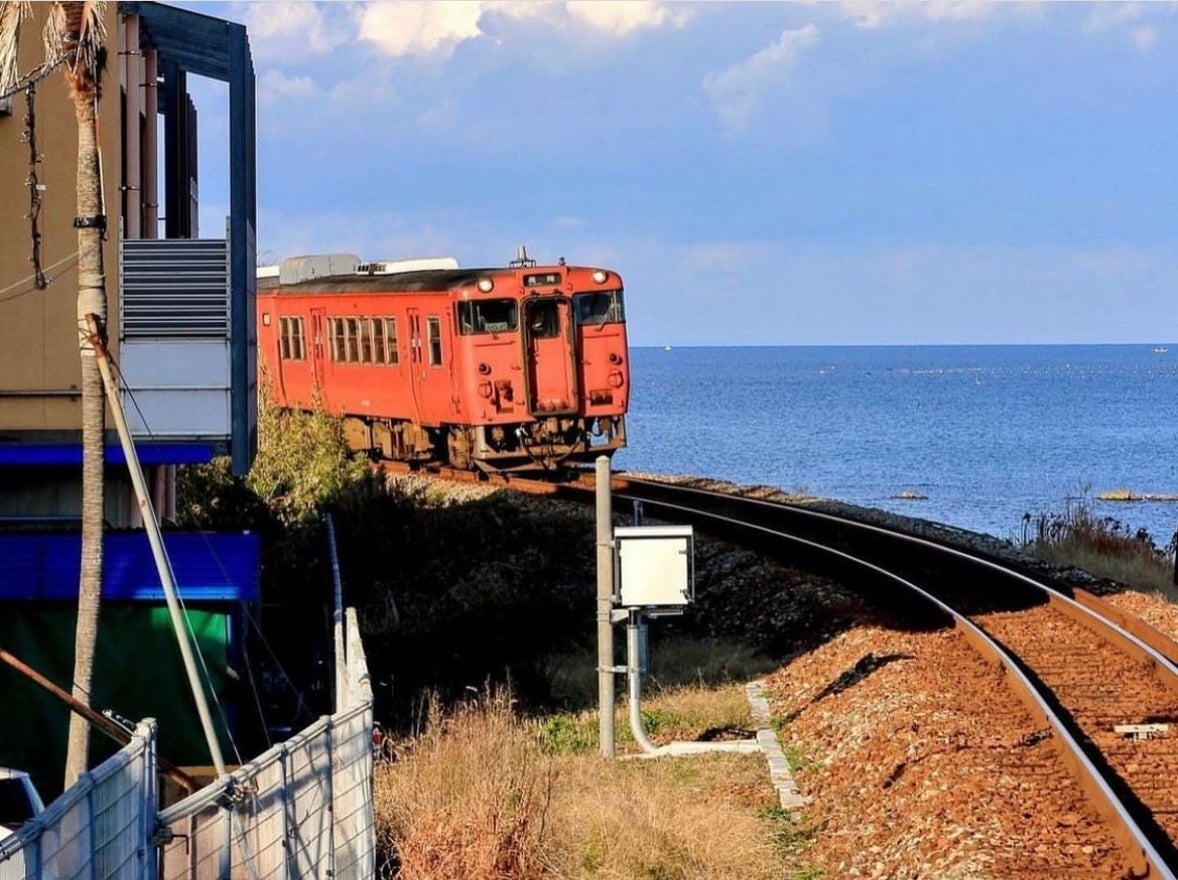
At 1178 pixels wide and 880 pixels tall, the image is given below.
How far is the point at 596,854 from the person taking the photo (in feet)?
32.9

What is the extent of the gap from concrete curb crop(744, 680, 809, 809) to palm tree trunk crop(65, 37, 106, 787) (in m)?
4.23

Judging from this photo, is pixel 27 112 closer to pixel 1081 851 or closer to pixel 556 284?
pixel 1081 851

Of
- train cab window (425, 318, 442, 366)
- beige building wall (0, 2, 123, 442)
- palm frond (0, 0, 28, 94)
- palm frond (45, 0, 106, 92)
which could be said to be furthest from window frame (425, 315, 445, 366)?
palm frond (45, 0, 106, 92)

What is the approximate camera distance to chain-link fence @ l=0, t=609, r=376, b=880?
576cm

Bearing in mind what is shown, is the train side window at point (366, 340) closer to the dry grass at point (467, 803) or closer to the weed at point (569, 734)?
the weed at point (569, 734)

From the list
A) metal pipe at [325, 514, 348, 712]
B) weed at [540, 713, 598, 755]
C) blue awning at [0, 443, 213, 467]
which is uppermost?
blue awning at [0, 443, 213, 467]

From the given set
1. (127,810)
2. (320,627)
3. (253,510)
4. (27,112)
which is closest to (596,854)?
(127,810)

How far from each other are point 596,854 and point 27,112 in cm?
722

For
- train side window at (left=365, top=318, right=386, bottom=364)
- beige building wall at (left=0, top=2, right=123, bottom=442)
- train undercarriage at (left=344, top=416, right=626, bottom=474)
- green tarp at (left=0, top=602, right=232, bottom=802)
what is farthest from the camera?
train side window at (left=365, top=318, right=386, bottom=364)

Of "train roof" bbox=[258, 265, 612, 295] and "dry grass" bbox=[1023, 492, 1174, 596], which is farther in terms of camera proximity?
"train roof" bbox=[258, 265, 612, 295]

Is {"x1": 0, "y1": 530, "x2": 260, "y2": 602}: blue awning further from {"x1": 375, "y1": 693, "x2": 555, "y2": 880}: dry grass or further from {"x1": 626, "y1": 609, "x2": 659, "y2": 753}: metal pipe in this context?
{"x1": 626, "y1": 609, "x2": 659, "y2": 753}: metal pipe

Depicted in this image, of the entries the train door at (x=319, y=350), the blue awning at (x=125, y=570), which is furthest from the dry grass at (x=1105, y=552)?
the train door at (x=319, y=350)

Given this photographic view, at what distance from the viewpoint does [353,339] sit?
95.5 ft

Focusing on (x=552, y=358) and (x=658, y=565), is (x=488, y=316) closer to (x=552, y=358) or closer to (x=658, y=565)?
(x=552, y=358)
